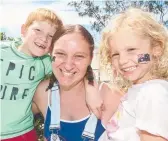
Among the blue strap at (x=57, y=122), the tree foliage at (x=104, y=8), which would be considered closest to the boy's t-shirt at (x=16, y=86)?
the blue strap at (x=57, y=122)

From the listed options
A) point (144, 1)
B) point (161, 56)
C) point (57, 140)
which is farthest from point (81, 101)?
point (144, 1)

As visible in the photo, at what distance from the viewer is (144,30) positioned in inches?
55.9

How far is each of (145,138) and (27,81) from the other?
2.24 ft

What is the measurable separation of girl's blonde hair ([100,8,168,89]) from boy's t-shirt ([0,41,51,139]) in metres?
0.38

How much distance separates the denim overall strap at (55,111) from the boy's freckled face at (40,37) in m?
0.19

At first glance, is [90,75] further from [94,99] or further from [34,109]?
[34,109]

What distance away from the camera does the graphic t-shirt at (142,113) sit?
3.92ft

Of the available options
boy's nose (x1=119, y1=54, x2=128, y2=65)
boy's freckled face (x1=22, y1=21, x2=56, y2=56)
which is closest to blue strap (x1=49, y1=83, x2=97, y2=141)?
boy's freckled face (x1=22, y1=21, x2=56, y2=56)

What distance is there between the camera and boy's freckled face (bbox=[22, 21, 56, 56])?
1.68m

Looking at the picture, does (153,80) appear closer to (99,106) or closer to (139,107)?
(139,107)

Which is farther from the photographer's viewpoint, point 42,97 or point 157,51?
point 42,97

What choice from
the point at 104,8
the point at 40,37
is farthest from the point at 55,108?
the point at 104,8

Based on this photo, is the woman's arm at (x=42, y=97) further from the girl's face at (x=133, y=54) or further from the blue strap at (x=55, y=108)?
the girl's face at (x=133, y=54)

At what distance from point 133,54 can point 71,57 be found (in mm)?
327
